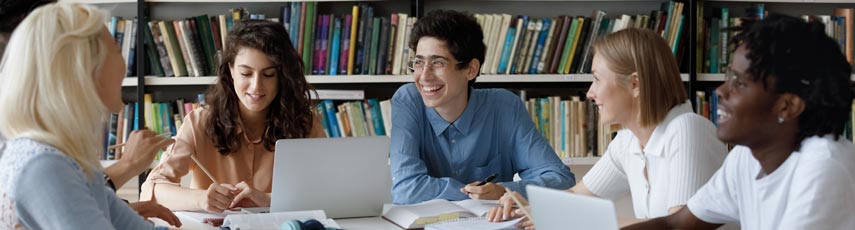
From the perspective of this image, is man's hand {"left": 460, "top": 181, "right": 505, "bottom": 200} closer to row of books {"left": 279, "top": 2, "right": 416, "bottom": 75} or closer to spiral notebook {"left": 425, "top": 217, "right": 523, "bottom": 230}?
spiral notebook {"left": 425, "top": 217, "right": 523, "bottom": 230}

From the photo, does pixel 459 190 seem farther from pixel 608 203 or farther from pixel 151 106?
pixel 151 106

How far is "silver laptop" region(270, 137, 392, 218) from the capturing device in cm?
222

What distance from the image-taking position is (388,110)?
374 cm

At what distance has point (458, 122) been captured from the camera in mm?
2777

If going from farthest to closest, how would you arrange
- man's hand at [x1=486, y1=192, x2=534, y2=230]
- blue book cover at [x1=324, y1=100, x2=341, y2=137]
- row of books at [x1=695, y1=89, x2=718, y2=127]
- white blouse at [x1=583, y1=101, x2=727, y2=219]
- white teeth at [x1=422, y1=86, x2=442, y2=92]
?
row of books at [x1=695, y1=89, x2=718, y2=127] < blue book cover at [x1=324, y1=100, x2=341, y2=137] < white teeth at [x1=422, y1=86, x2=442, y2=92] < man's hand at [x1=486, y1=192, x2=534, y2=230] < white blouse at [x1=583, y1=101, x2=727, y2=219]

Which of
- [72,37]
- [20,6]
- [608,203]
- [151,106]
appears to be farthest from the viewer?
[151,106]

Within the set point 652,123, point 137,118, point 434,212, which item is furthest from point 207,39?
point 652,123

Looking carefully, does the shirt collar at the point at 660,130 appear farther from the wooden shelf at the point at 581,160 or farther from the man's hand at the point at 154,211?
the wooden shelf at the point at 581,160

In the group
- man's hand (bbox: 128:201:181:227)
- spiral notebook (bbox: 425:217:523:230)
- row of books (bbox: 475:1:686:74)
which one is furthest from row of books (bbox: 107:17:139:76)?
spiral notebook (bbox: 425:217:523:230)

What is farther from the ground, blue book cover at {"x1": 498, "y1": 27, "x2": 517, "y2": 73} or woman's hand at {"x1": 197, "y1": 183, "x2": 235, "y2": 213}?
blue book cover at {"x1": 498, "y1": 27, "x2": 517, "y2": 73}

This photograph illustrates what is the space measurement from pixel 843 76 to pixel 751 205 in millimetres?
275

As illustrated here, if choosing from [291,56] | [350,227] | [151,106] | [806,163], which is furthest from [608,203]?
[151,106]

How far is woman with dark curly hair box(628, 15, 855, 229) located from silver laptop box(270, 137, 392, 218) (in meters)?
0.91

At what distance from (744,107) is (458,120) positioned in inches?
51.8
